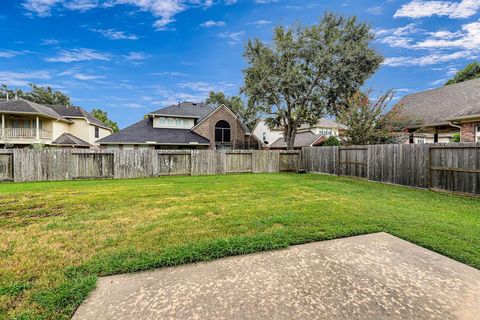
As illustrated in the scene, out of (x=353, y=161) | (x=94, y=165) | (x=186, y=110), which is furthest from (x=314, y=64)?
(x=94, y=165)

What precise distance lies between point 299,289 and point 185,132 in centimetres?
2072

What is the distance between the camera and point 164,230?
3736mm

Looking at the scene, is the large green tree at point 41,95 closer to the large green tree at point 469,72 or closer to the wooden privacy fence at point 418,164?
the wooden privacy fence at point 418,164

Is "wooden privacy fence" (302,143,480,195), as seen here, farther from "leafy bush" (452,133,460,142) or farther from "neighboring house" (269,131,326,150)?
"neighboring house" (269,131,326,150)

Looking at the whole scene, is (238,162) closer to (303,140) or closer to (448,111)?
(448,111)

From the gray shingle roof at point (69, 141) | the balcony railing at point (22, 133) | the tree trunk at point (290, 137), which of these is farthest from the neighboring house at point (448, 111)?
the balcony railing at point (22, 133)

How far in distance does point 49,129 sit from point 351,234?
26.1 meters

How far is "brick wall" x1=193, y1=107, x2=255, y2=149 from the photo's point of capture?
21.8m

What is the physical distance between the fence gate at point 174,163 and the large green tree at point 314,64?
9942mm

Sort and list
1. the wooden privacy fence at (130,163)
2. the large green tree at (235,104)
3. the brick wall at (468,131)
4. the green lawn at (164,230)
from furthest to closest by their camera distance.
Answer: the large green tree at (235,104), the wooden privacy fence at (130,163), the brick wall at (468,131), the green lawn at (164,230)

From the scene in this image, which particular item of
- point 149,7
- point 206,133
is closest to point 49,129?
point 206,133

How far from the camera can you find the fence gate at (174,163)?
42.6 ft

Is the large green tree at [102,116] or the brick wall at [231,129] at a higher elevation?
the large green tree at [102,116]

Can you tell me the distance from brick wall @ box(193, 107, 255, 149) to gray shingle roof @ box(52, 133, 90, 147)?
11234 millimetres
